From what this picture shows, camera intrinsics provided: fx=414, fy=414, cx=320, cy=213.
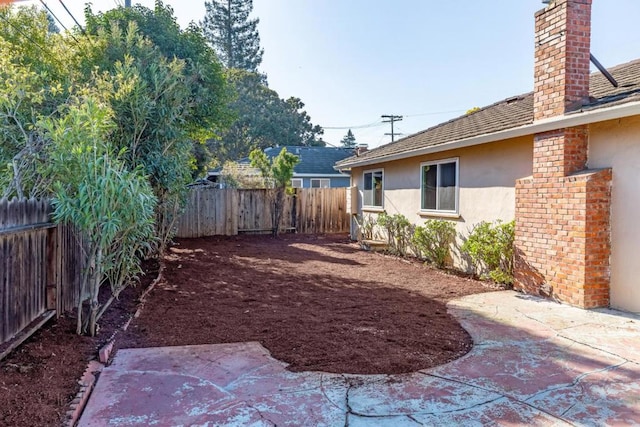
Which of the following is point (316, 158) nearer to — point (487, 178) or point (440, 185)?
point (440, 185)

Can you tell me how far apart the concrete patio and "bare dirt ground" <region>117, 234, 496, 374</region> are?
272mm

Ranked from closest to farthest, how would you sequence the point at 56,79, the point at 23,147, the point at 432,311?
the point at 23,147, the point at 432,311, the point at 56,79

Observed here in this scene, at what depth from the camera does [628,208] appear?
17.6 ft

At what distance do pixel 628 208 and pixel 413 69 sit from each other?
496 inches

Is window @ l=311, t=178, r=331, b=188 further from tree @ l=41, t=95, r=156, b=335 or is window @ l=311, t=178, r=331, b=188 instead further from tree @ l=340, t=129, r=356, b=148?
tree @ l=340, t=129, r=356, b=148

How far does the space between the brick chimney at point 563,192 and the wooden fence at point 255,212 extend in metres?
10.3

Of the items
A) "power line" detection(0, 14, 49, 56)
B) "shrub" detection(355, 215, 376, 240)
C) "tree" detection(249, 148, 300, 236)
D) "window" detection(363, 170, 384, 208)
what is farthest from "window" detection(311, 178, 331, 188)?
"power line" detection(0, 14, 49, 56)

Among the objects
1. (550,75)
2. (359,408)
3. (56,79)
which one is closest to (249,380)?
(359,408)

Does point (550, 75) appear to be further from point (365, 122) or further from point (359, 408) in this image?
point (365, 122)

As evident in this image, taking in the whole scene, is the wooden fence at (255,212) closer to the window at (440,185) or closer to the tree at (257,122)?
the window at (440,185)

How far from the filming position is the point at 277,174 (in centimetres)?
1495

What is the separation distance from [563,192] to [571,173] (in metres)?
0.29

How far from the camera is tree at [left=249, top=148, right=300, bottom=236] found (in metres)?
14.9

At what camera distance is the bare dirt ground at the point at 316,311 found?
4.16 meters
